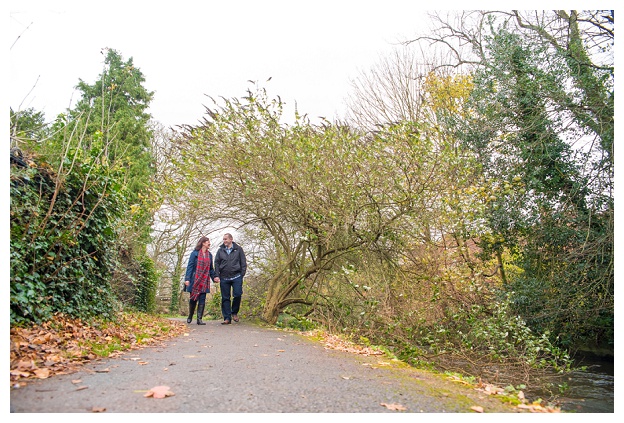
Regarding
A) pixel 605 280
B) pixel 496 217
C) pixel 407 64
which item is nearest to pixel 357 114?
pixel 407 64

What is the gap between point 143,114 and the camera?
21.4 meters

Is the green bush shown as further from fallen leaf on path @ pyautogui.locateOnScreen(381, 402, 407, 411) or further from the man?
fallen leaf on path @ pyautogui.locateOnScreen(381, 402, 407, 411)

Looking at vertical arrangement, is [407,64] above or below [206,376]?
above

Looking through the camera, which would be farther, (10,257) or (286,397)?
(10,257)

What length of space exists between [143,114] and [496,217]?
17.0m

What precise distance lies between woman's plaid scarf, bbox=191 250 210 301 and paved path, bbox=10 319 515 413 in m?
3.81

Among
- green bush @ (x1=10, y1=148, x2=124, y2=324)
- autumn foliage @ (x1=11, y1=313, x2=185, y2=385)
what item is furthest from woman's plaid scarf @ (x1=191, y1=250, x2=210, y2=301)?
autumn foliage @ (x1=11, y1=313, x2=185, y2=385)

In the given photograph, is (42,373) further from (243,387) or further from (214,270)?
(214,270)

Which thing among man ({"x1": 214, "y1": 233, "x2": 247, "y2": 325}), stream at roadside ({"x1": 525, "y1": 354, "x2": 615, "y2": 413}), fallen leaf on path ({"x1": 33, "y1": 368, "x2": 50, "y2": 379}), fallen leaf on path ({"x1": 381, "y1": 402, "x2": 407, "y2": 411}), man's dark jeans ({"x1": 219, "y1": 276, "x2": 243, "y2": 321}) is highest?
man ({"x1": 214, "y1": 233, "x2": 247, "y2": 325})

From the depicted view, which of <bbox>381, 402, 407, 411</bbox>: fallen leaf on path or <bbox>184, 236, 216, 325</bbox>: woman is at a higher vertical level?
<bbox>184, 236, 216, 325</bbox>: woman

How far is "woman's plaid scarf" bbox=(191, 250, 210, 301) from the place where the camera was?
30.9 feet

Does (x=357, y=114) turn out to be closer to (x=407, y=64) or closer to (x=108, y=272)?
(x=407, y=64)
